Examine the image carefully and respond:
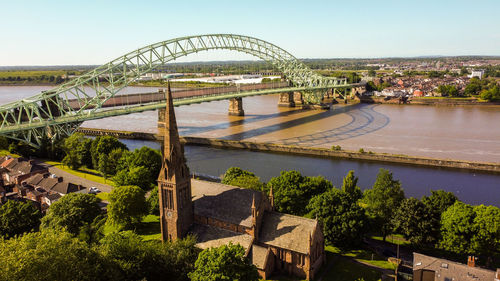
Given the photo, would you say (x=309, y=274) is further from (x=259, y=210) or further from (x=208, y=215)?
(x=208, y=215)

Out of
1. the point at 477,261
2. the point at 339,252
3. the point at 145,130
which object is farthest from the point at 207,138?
the point at 477,261

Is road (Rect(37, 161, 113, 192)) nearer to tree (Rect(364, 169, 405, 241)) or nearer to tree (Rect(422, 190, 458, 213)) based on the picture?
tree (Rect(364, 169, 405, 241))

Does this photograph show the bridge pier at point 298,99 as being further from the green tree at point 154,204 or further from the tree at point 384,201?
→ the green tree at point 154,204

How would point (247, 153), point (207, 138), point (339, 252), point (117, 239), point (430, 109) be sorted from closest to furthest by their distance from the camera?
point (117, 239)
point (339, 252)
point (247, 153)
point (207, 138)
point (430, 109)

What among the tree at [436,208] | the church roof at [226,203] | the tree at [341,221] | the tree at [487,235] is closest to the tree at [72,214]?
the church roof at [226,203]

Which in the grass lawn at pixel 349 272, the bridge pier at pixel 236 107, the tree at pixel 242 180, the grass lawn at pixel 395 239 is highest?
the bridge pier at pixel 236 107

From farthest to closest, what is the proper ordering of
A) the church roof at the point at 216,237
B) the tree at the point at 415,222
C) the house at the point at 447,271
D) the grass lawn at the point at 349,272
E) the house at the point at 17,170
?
the house at the point at 17,170
the tree at the point at 415,222
the church roof at the point at 216,237
the grass lawn at the point at 349,272
the house at the point at 447,271

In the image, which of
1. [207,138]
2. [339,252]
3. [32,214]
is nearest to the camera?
[339,252]
